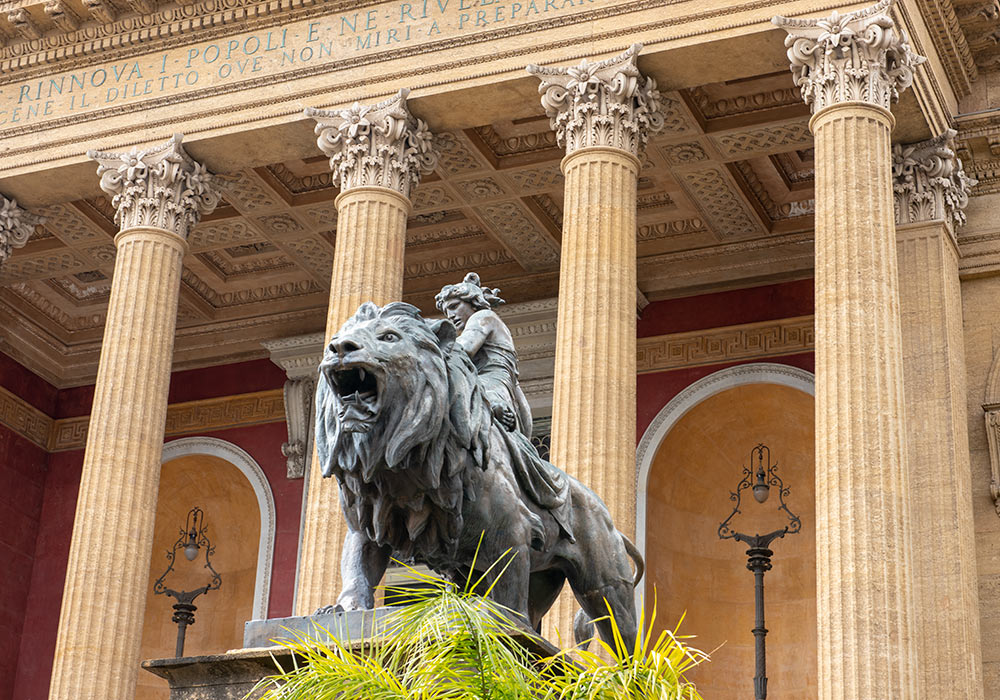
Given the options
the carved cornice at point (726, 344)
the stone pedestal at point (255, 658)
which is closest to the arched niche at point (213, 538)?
the carved cornice at point (726, 344)

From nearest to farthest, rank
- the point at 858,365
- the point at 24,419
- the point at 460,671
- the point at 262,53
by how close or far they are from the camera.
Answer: the point at 460,671, the point at 858,365, the point at 262,53, the point at 24,419

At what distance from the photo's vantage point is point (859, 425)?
54.5 feet

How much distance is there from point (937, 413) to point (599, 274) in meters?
4.39

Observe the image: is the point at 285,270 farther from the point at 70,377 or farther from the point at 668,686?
the point at 668,686

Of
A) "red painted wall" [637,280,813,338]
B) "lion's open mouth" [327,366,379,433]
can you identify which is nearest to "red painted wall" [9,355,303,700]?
"red painted wall" [637,280,813,338]

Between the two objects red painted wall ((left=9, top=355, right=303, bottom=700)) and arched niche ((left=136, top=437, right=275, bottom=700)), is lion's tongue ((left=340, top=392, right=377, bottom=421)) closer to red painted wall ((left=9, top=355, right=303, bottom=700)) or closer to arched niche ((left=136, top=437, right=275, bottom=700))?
red painted wall ((left=9, top=355, right=303, bottom=700))

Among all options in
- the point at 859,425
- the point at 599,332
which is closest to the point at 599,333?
the point at 599,332

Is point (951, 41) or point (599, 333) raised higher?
point (951, 41)

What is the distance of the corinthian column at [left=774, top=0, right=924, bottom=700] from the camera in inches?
623

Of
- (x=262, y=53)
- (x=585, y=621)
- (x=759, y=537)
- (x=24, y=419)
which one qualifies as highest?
(x=262, y=53)

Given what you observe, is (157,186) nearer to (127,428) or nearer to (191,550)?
(127,428)

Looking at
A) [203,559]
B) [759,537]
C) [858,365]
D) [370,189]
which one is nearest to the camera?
[858,365]

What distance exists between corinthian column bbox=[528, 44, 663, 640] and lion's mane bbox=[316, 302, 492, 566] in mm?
9504

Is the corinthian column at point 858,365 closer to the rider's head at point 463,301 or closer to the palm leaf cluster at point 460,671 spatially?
Answer: the rider's head at point 463,301
